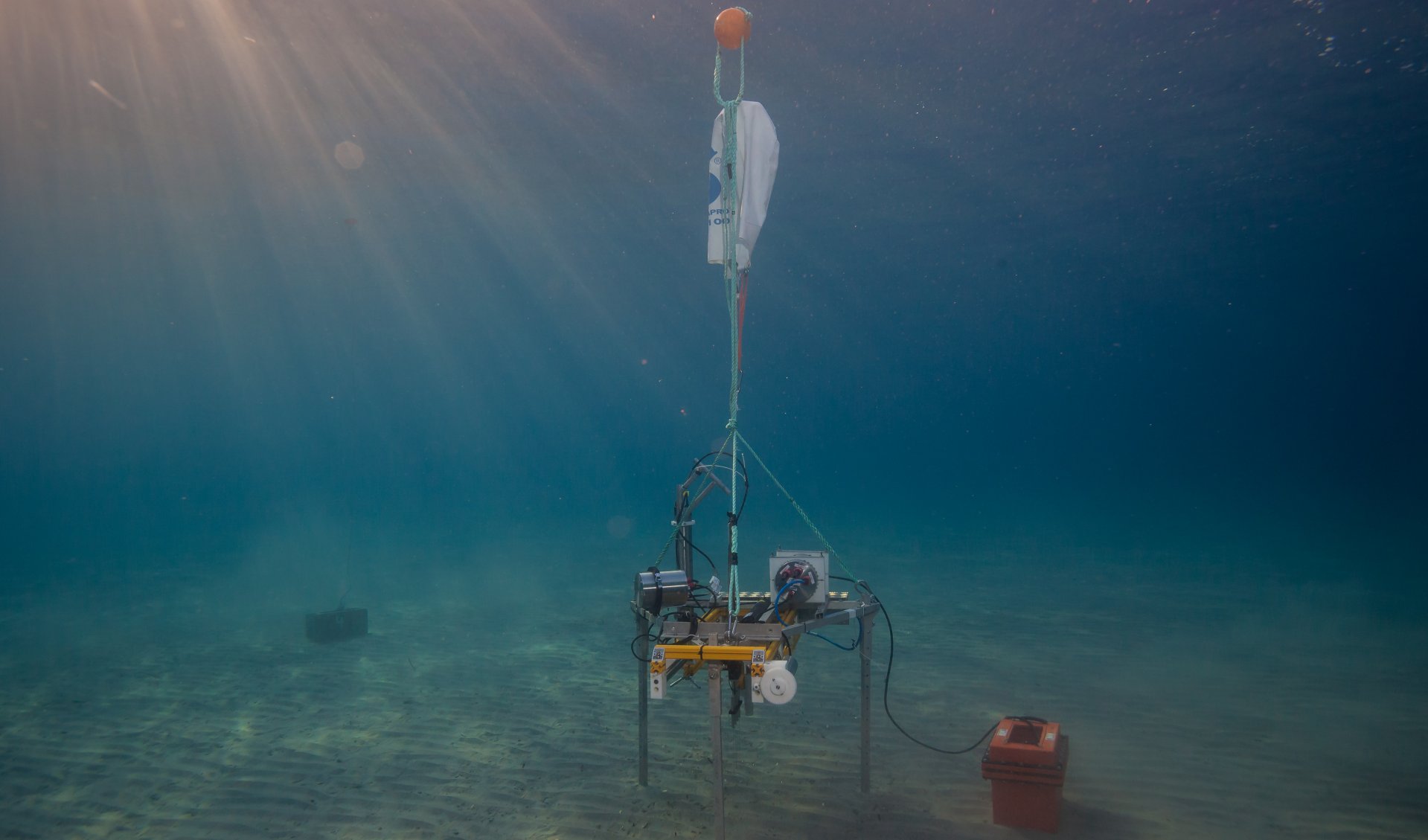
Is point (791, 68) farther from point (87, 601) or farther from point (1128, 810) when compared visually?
point (87, 601)

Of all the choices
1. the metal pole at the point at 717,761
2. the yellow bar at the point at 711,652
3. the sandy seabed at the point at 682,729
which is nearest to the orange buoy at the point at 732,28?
the yellow bar at the point at 711,652

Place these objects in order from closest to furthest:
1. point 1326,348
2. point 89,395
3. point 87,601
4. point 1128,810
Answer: point 1128,810 → point 87,601 → point 1326,348 → point 89,395

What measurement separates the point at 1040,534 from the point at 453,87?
2075cm

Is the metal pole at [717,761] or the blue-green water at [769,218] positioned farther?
the blue-green water at [769,218]

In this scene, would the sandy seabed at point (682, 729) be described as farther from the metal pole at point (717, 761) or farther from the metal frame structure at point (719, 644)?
the metal frame structure at point (719, 644)

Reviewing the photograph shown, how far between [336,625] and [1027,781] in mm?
8376

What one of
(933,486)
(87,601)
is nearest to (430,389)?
(933,486)

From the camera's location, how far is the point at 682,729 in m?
5.42

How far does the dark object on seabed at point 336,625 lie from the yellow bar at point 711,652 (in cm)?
741

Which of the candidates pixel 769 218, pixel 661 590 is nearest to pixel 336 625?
pixel 661 590

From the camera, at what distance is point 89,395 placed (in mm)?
81375

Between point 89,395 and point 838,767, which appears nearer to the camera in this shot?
point 838,767

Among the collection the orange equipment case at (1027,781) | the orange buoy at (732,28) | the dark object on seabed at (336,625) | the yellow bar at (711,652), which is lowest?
the dark object on seabed at (336,625)

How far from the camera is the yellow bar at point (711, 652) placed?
2961 millimetres
